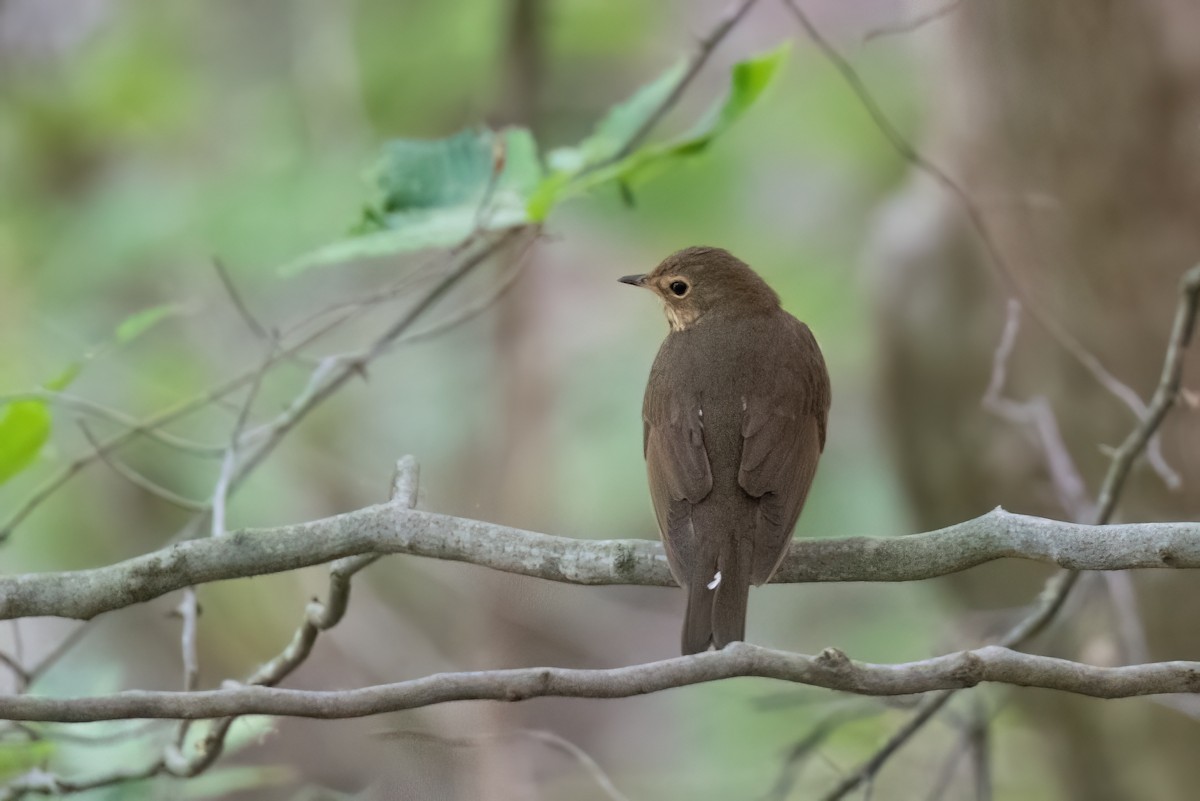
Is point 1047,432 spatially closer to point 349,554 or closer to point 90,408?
point 349,554

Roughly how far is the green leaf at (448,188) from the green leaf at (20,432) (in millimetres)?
786

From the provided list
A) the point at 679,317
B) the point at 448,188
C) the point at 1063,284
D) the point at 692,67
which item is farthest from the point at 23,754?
the point at 1063,284

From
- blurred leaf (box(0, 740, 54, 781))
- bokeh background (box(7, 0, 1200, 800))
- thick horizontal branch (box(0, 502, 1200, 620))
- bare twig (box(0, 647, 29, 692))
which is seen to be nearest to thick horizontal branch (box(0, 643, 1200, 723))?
thick horizontal branch (box(0, 502, 1200, 620))

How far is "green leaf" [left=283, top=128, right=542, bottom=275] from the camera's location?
3.51 metres

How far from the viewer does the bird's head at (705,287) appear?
391cm

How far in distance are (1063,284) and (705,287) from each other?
164 cm

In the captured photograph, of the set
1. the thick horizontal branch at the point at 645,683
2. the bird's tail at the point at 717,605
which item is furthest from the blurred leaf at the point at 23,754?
the bird's tail at the point at 717,605

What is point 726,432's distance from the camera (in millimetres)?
3359

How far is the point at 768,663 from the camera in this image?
2256mm

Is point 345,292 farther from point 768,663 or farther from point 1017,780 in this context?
point 768,663

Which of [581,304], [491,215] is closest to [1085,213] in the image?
[491,215]

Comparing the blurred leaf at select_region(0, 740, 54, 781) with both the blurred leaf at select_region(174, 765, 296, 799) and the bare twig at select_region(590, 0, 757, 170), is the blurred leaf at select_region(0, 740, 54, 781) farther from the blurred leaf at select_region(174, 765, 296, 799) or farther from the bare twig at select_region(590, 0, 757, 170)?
the bare twig at select_region(590, 0, 757, 170)

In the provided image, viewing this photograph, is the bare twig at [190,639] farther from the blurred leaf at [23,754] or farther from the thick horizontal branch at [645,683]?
the thick horizontal branch at [645,683]

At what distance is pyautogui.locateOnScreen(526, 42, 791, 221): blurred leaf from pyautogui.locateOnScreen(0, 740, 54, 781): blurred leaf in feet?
5.77
